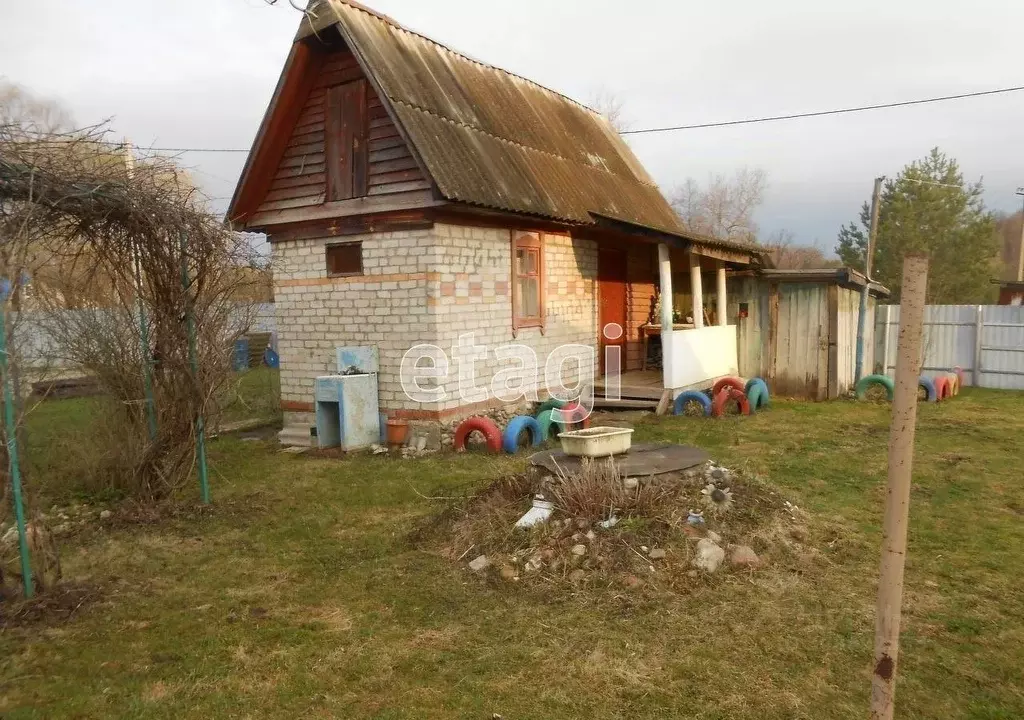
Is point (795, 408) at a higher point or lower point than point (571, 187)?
lower

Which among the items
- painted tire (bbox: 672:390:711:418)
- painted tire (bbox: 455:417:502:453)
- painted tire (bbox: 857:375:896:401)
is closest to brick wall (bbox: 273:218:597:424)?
painted tire (bbox: 455:417:502:453)

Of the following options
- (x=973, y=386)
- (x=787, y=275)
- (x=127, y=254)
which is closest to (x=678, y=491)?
(x=127, y=254)

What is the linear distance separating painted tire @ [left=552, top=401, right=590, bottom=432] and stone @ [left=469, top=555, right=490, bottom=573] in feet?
15.9

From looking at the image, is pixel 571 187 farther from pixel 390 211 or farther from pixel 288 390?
pixel 288 390

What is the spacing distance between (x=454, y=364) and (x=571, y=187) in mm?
4314

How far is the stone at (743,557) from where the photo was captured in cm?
495

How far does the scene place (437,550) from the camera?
5641 mm

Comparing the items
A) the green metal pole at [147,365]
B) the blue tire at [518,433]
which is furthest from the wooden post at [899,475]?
the blue tire at [518,433]

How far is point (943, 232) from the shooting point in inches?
1091

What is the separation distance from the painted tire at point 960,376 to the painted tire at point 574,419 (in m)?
8.83

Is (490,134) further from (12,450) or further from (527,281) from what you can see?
(12,450)

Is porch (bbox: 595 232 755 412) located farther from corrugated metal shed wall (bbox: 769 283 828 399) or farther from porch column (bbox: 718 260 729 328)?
corrugated metal shed wall (bbox: 769 283 828 399)

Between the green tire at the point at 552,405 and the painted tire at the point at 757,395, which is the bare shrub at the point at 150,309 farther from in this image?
the painted tire at the point at 757,395

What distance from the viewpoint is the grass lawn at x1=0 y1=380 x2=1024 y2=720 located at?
11.5ft
